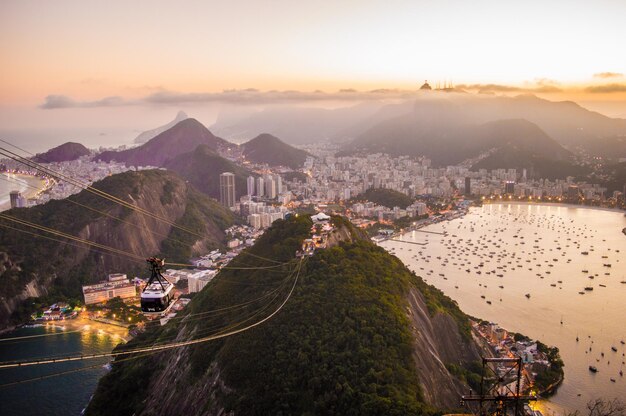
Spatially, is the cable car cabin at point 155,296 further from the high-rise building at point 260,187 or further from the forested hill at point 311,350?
the high-rise building at point 260,187

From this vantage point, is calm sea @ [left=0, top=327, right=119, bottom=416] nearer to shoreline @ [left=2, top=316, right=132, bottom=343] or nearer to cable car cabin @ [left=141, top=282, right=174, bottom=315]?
shoreline @ [left=2, top=316, right=132, bottom=343]

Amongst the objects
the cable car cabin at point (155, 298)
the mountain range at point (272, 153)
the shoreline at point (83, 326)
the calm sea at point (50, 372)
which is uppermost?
the cable car cabin at point (155, 298)

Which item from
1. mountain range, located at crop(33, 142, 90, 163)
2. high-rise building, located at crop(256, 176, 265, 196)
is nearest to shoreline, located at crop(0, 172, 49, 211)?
mountain range, located at crop(33, 142, 90, 163)

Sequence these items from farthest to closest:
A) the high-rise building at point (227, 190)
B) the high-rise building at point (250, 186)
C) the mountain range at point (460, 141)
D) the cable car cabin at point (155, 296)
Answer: the mountain range at point (460, 141)
the high-rise building at point (250, 186)
the high-rise building at point (227, 190)
the cable car cabin at point (155, 296)

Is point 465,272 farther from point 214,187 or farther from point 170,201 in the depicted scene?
point 214,187

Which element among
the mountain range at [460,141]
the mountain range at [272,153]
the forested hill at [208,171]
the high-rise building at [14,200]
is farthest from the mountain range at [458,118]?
the high-rise building at [14,200]

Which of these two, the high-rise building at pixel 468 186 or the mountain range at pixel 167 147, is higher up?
A: the mountain range at pixel 167 147
